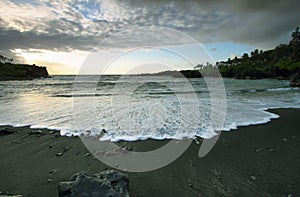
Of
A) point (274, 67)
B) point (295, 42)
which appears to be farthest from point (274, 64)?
point (295, 42)

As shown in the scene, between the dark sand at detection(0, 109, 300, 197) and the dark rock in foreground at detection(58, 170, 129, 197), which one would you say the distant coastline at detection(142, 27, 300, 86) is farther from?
the dark rock in foreground at detection(58, 170, 129, 197)

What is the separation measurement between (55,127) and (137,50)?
11.9 feet

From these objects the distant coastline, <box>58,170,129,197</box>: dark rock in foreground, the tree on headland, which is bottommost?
<box>58,170,129,197</box>: dark rock in foreground

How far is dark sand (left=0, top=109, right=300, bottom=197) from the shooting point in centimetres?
274

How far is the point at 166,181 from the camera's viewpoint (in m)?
2.96

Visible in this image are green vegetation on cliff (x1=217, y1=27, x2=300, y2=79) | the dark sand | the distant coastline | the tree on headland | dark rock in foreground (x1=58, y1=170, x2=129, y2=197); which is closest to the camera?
dark rock in foreground (x1=58, y1=170, x2=129, y2=197)

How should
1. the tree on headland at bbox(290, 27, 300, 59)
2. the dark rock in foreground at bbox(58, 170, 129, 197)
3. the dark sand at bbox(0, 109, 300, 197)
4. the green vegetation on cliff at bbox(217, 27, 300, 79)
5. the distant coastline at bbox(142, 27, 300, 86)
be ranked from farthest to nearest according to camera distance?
the tree on headland at bbox(290, 27, 300, 59), the green vegetation on cliff at bbox(217, 27, 300, 79), the distant coastline at bbox(142, 27, 300, 86), the dark sand at bbox(0, 109, 300, 197), the dark rock in foreground at bbox(58, 170, 129, 197)

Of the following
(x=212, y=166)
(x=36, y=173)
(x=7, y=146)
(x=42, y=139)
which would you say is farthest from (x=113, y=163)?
(x=7, y=146)

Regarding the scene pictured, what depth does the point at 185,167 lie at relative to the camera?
3.39 m

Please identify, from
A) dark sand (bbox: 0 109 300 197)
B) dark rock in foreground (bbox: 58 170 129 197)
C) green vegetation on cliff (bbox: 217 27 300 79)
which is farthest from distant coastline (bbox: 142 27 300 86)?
dark rock in foreground (bbox: 58 170 129 197)

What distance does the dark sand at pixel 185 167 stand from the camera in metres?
2.74

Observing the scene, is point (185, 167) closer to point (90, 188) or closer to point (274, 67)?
point (90, 188)

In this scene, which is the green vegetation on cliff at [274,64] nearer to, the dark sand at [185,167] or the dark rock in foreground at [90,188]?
the dark sand at [185,167]

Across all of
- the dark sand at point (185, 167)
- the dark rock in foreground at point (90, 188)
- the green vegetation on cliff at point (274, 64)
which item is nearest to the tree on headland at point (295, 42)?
the green vegetation on cliff at point (274, 64)
